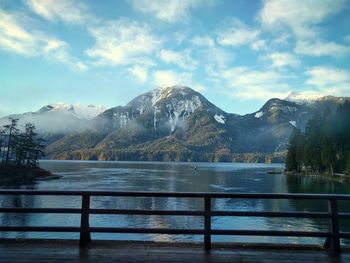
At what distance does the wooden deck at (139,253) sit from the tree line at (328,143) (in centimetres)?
9462

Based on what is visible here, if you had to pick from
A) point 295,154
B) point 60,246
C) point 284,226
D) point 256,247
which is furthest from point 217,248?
point 295,154

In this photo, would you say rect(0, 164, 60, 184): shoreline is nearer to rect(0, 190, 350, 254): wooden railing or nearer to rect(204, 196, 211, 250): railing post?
rect(0, 190, 350, 254): wooden railing

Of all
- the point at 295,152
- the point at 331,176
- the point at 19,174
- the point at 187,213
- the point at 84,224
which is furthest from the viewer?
the point at 295,152

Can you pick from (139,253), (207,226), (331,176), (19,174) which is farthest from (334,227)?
(19,174)

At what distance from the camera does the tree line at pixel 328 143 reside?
105m

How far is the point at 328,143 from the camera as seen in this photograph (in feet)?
342

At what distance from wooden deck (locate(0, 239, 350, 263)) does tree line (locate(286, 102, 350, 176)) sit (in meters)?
94.6

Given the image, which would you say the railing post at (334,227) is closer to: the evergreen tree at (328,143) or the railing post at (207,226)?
the railing post at (207,226)

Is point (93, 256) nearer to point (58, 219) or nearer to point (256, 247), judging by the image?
point (256, 247)

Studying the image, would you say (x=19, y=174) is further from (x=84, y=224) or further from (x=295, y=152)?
(x=84, y=224)

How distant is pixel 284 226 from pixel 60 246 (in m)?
31.6

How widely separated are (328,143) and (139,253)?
104905 millimetres

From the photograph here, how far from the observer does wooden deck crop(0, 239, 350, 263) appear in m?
9.38

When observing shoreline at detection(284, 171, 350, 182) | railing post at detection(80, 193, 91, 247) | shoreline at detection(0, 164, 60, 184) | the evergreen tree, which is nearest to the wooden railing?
railing post at detection(80, 193, 91, 247)
